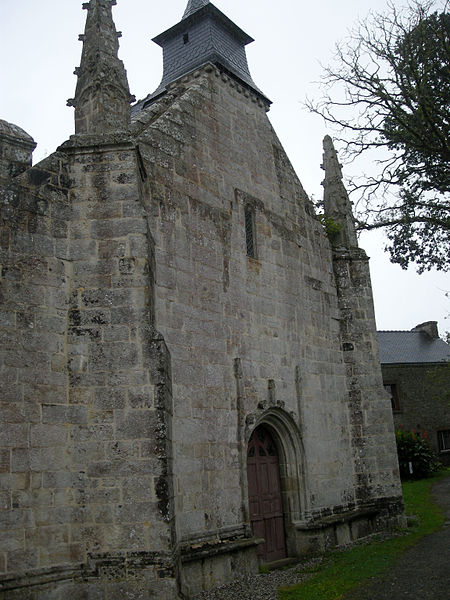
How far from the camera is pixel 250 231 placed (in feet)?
38.0

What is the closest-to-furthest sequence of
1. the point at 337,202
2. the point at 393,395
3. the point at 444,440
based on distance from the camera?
the point at 337,202 < the point at 393,395 < the point at 444,440

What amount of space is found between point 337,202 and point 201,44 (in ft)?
16.5

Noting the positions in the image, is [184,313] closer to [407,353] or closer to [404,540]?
[404,540]

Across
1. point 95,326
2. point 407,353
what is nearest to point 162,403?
point 95,326

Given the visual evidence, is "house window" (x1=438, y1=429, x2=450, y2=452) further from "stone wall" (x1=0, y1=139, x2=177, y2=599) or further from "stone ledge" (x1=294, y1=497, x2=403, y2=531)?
"stone wall" (x1=0, y1=139, x2=177, y2=599)

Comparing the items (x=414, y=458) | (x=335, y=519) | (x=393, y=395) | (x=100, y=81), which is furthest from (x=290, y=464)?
(x=393, y=395)

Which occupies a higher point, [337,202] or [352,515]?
[337,202]

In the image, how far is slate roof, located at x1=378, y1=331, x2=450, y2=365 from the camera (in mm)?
30866

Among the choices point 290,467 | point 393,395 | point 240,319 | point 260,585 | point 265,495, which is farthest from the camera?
point 393,395

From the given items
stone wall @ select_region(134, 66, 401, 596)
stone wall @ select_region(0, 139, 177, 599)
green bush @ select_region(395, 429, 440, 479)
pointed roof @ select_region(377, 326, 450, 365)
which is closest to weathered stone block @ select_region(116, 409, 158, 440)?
stone wall @ select_region(0, 139, 177, 599)

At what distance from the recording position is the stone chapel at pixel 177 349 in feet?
22.7

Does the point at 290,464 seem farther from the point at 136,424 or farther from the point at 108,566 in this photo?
the point at 108,566

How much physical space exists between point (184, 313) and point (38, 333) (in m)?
2.62

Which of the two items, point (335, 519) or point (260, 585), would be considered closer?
point (260, 585)
